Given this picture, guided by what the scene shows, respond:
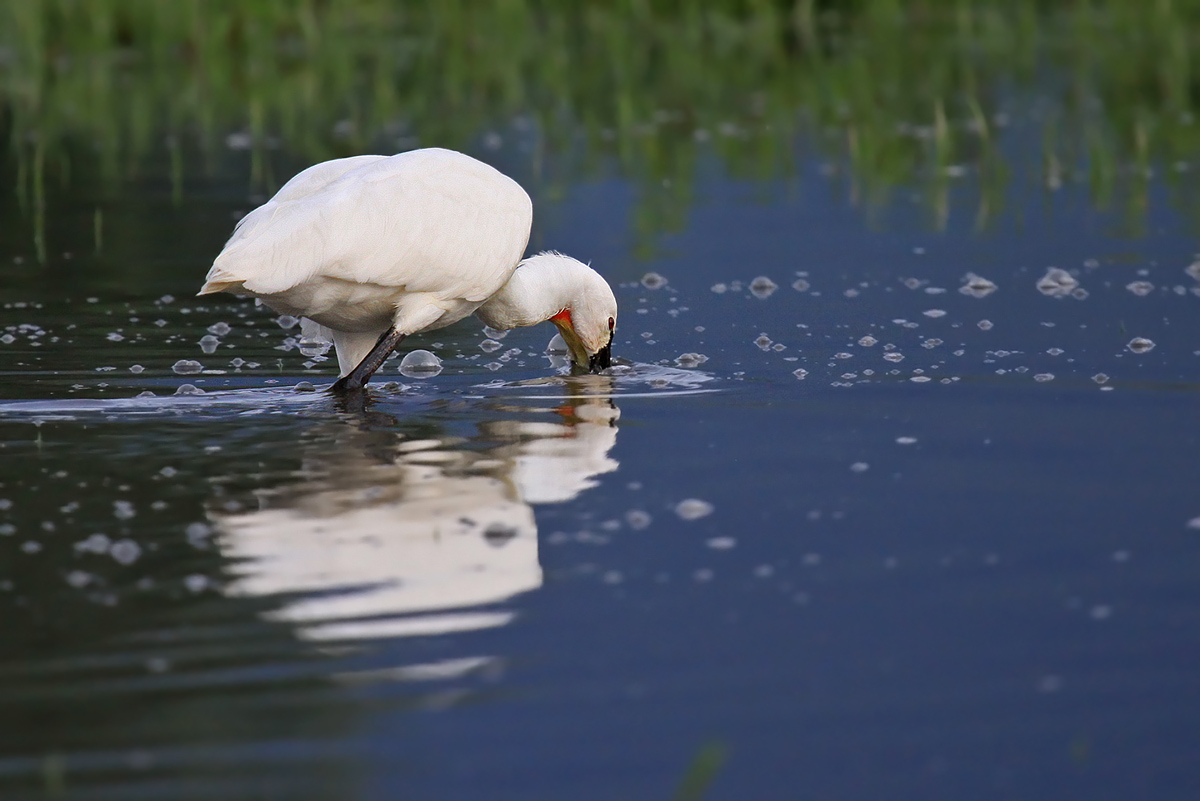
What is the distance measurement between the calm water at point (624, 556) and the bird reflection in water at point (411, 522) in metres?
0.02

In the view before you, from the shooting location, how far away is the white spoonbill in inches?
252

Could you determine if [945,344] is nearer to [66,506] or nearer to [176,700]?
[66,506]

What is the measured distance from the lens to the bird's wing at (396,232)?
6371 mm

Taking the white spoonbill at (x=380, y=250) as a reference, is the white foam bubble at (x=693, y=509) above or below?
below

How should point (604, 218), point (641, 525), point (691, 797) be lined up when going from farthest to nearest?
point (604, 218)
point (641, 525)
point (691, 797)

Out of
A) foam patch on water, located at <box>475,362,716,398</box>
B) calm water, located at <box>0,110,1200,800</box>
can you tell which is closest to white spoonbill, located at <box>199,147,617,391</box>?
foam patch on water, located at <box>475,362,716,398</box>

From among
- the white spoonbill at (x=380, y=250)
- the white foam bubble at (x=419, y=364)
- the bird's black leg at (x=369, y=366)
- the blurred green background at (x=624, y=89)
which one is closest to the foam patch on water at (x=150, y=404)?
the bird's black leg at (x=369, y=366)

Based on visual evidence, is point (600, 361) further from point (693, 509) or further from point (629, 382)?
→ point (693, 509)

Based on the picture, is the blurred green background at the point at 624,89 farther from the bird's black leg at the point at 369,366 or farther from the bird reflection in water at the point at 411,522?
the bird reflection in water at the point at 411,522

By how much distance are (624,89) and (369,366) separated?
10.6m

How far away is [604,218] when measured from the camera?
38.0 feet

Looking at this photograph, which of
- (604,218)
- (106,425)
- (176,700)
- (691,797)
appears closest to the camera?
(691,797)

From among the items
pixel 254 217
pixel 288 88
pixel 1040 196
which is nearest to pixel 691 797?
pixel 254 217

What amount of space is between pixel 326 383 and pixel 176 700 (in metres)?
3.85
